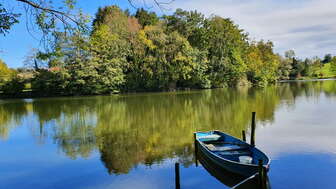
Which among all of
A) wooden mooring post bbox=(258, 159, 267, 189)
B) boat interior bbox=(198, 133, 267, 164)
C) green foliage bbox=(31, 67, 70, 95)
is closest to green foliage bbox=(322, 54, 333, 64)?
green foliage bbox=(31, 67, 70, 95)

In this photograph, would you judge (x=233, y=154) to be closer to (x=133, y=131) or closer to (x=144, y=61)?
(x=133, y=131)

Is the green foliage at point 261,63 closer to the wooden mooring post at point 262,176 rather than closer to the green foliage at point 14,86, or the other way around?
the green foliage at point 14,86

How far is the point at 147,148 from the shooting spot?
13070mm

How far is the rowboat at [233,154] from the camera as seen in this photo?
834 cm

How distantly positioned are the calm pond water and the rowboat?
0.68 meters

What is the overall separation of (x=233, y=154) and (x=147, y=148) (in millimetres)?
4762

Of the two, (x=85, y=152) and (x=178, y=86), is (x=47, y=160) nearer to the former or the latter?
(x=85, y=152)

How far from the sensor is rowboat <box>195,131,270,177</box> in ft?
27.3

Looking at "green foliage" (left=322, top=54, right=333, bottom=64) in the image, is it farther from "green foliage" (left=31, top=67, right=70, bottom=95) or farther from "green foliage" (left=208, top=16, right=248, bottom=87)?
"green foliage" (left=31, top=67, right=70, bottom=95)

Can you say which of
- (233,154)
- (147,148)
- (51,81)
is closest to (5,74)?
(51,81)

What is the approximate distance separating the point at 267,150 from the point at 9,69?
58190mm

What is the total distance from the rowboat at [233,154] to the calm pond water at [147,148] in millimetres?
683

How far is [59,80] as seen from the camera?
4728cm

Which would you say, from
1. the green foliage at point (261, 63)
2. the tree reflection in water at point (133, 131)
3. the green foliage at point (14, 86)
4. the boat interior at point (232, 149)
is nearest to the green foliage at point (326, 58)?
the green foliage at point (261, 63)
